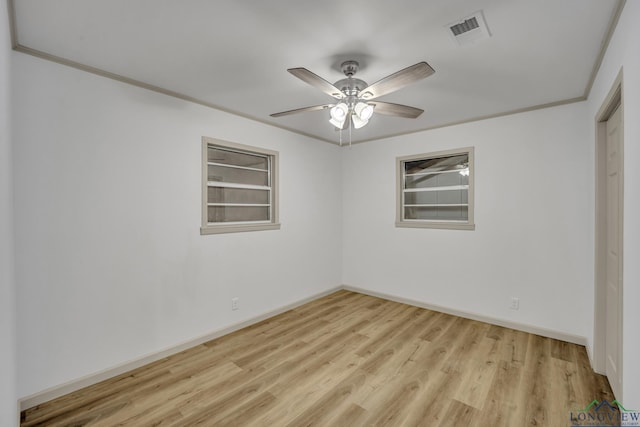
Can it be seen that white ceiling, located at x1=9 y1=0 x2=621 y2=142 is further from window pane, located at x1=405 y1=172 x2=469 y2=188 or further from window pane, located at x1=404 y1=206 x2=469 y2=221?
window pane, located at x1=404 y1=206 x2=469 y2=221

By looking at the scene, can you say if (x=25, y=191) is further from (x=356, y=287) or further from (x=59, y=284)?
(x=356, y=287)

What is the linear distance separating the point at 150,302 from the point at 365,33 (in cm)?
284

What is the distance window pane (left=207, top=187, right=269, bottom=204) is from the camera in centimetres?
336

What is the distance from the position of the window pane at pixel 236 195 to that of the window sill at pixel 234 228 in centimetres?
31

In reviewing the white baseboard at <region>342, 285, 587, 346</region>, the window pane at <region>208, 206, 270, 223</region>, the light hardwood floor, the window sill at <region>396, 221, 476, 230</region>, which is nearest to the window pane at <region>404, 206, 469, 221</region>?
the window sill at <region>396, 221, 476, 230</region>

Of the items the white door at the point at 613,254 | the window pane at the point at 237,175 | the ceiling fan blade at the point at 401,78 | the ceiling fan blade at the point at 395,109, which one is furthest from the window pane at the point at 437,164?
the ceiling fan blade at the point at 401,78

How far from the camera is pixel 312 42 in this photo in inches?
80.0

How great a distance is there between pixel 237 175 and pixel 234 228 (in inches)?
26.1

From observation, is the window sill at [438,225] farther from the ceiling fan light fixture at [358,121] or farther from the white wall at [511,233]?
the ceiling fan light fixture at [358,121]

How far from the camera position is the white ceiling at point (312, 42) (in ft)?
5.56

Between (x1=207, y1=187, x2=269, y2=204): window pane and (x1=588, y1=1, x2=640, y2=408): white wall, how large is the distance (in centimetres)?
335

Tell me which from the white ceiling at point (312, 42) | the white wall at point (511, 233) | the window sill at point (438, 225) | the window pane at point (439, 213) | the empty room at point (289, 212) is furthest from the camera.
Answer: the window pane at point (439, 213)

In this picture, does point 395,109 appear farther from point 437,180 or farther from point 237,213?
point 237,213

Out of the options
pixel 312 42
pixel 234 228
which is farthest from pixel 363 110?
pixel 234 228
